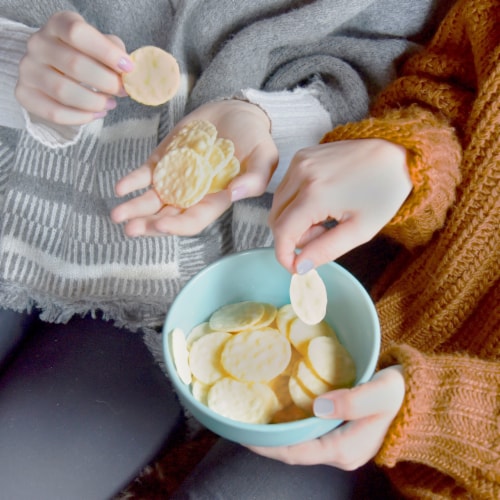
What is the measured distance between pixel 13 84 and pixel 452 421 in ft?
2.14

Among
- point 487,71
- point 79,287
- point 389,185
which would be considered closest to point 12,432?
point 79,287

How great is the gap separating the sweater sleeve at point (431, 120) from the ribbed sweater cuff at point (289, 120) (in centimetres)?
7

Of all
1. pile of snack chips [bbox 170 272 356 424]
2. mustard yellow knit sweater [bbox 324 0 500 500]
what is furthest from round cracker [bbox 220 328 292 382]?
mustard yellow knit sweater [bbox 324 0 500 500]

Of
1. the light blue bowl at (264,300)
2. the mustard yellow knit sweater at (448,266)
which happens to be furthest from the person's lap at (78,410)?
the mustard yellow knit sweater at (448,266)

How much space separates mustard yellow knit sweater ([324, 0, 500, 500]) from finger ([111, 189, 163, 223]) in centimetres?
20

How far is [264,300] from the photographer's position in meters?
0.64

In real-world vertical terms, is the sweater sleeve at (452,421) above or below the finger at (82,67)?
below

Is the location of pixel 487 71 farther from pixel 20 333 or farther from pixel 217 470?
pixel 20 333

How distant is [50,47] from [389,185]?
1.34ft

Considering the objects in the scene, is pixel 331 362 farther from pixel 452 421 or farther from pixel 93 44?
pixel 93 44

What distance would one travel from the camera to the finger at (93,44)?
62cm

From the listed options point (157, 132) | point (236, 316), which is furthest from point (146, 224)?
point (157, 132)

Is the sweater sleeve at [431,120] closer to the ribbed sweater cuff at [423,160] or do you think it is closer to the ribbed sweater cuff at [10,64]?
the ribbed sweater cuff at [423,160]

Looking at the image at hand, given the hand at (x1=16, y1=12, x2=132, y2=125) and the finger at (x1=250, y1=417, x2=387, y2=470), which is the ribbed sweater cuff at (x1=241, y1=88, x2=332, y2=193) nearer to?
the hand at (x1=16, y1=12, x2=132, y2=125)
